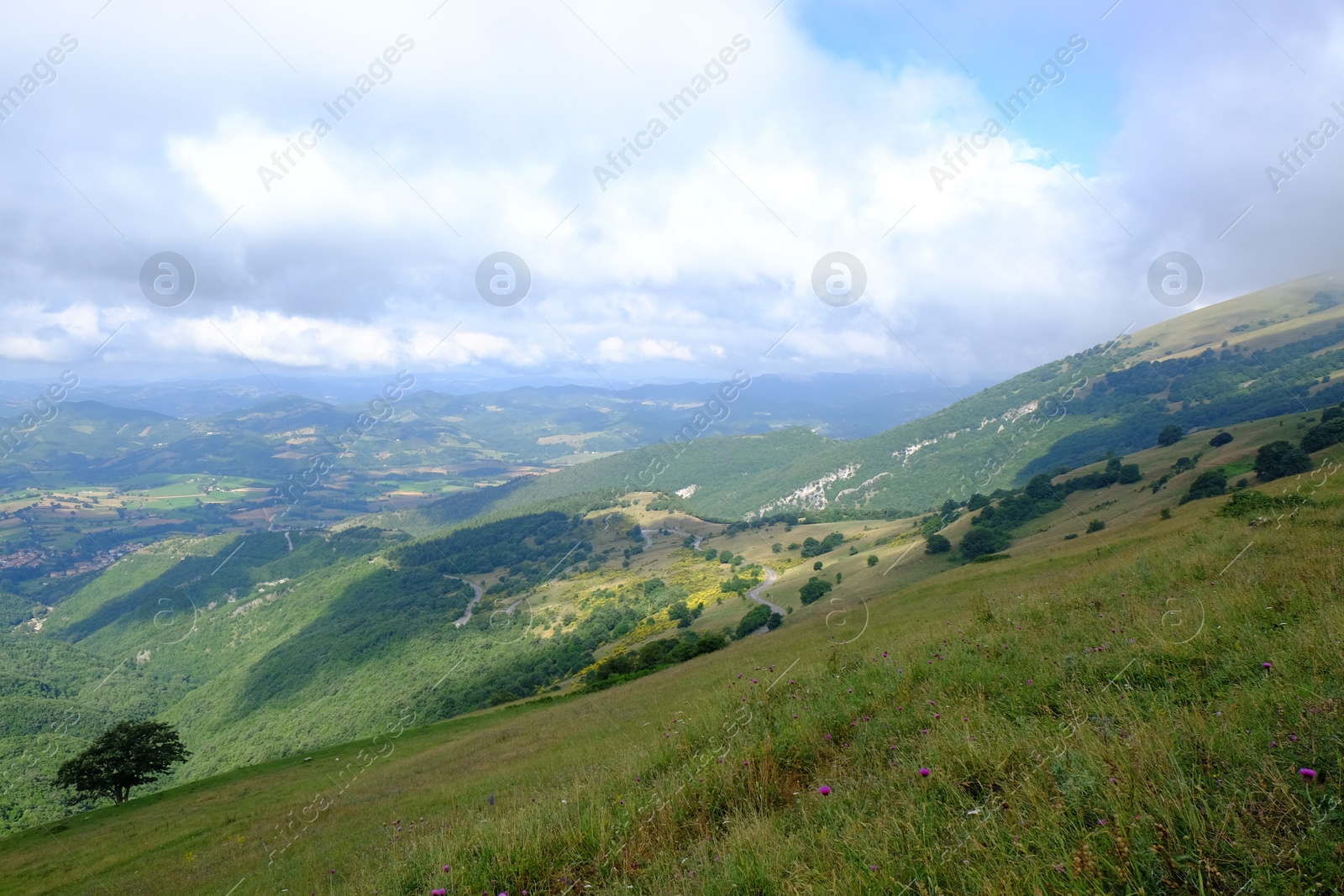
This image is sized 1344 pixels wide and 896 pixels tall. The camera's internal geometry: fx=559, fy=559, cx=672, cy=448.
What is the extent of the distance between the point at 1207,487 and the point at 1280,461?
4595mm

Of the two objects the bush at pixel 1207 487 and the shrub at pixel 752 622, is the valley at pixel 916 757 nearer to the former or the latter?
the bush at pixel 1207 487

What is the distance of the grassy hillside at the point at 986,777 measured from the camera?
312cm

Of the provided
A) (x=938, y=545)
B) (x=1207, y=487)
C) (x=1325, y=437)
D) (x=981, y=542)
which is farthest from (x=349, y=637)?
(x=1325, y=437)

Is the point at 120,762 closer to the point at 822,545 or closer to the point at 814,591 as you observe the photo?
the point at 814,591

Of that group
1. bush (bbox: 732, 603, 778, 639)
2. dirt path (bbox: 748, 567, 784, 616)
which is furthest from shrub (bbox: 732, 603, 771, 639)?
dirt path (bbox: 748, 567, 784, 616)

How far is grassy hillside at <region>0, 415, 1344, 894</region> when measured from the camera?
10.2 ft

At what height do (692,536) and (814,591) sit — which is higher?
(692,536)

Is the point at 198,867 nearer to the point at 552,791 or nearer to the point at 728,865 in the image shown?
the point at 552,791

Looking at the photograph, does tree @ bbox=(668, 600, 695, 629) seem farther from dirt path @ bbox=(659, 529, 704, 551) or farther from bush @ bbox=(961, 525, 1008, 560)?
dirt path @ bbox=(659, 529, 704, 551)

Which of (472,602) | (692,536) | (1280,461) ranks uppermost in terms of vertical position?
(1280,461)

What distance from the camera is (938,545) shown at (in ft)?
204

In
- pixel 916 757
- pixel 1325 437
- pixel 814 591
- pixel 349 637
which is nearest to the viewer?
pixel 916 757

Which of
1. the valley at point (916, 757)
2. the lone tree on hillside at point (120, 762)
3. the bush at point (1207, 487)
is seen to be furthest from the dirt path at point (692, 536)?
the lone tree on hillside at point (120, 762)

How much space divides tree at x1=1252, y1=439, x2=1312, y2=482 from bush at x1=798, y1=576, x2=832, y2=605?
3719 centimetres
